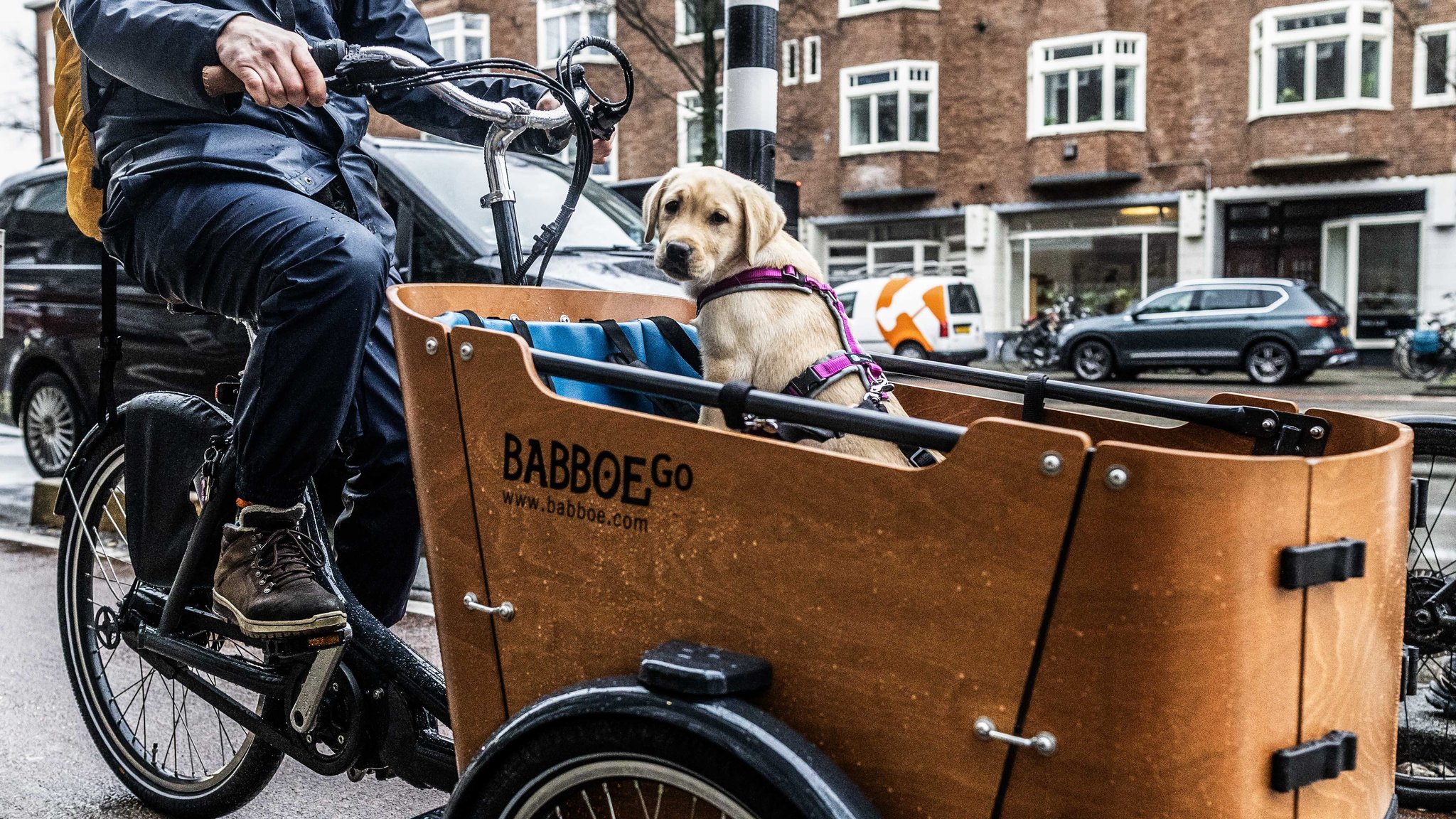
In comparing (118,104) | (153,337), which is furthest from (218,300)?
(153,337)

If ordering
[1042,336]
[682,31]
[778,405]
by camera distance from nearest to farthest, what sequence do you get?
[778,405] → [1042,336] → [682,31]

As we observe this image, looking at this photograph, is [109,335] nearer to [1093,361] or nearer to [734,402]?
[734,402]

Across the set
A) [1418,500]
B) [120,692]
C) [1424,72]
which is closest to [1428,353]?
[1424,72]

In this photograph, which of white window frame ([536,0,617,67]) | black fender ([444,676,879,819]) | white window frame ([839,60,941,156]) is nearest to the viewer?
black fender ([444,676,879,819])

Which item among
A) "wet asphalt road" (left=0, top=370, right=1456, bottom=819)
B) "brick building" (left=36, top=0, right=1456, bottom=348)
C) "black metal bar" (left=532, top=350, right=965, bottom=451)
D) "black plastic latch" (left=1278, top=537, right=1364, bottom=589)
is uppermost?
"brick building" (left=36, top=0, right=1456, bottom=348)

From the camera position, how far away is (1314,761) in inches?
52.4

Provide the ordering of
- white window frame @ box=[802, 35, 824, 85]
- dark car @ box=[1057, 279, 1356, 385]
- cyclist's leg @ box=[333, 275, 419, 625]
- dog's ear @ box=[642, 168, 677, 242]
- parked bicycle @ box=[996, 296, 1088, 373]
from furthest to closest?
1. white window frame @ box=[802, 35, 824, 85]
2. parked bicycle @ box=[996, 296, 1088, 373]
3. dark car @ box=[1057, 279, 1356, 385]
4. dog's ear @ box=[642, 168, 677, 242]
5. cyclist's leg @ box=[333, 275, 419, 625]

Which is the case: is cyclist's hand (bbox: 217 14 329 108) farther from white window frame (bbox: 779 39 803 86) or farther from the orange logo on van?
white window frame (bbox: 779 39 803 86)

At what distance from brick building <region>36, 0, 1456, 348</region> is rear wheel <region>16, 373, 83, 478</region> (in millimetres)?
14835

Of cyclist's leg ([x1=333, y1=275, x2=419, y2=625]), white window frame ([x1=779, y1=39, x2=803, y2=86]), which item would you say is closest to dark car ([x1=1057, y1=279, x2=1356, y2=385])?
white window frame ([x1=779, y1=39, x2=803, y2=86])

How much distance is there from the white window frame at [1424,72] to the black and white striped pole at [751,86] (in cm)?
2265

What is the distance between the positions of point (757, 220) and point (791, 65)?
27.7m

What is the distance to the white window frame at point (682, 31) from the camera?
80.6 ft

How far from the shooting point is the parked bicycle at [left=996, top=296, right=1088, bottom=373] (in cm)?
2416
